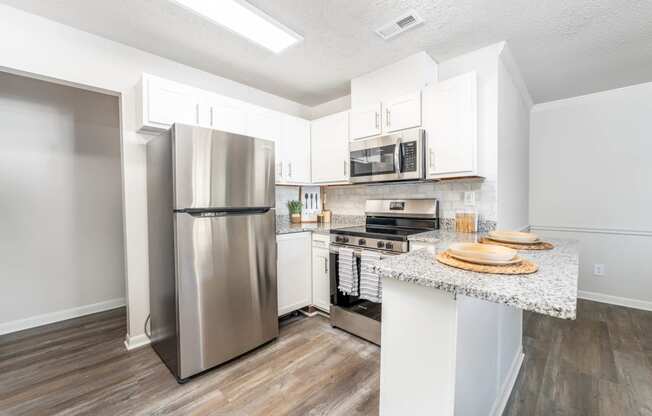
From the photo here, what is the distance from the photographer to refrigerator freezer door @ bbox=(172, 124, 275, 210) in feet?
5.82

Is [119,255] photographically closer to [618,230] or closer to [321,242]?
[321,242]

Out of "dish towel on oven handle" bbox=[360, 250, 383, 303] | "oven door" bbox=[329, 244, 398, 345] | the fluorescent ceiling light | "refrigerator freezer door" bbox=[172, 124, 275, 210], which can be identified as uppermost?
the fluorescent ceiling light

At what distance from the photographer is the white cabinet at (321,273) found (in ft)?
8.95

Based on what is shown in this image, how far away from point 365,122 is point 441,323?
2.12 metres

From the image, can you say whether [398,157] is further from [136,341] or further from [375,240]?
[136,341]

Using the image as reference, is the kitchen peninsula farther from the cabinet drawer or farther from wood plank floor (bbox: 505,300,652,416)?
the cabinet drawer

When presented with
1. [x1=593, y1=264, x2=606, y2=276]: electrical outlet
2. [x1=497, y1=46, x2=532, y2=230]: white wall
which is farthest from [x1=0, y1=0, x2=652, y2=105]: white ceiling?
[x1=593, y1=264, x2=606, y2=276]: electrical outlet

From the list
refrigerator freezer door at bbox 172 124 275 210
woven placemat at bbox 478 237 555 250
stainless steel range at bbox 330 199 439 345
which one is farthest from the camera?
stainless steel range at bbox 330 199 439 345

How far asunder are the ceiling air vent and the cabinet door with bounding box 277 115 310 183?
4.25 ft

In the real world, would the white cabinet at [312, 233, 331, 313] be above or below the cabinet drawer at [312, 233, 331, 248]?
below

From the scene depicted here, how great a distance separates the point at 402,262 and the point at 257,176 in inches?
54.6

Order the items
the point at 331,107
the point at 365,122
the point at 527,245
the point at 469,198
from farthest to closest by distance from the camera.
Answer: the point at 331,107 < the point at 365,122 < the point at 469,198 < the point at 527,245

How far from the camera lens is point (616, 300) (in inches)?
127

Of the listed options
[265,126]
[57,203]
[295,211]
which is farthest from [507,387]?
[57,203]
